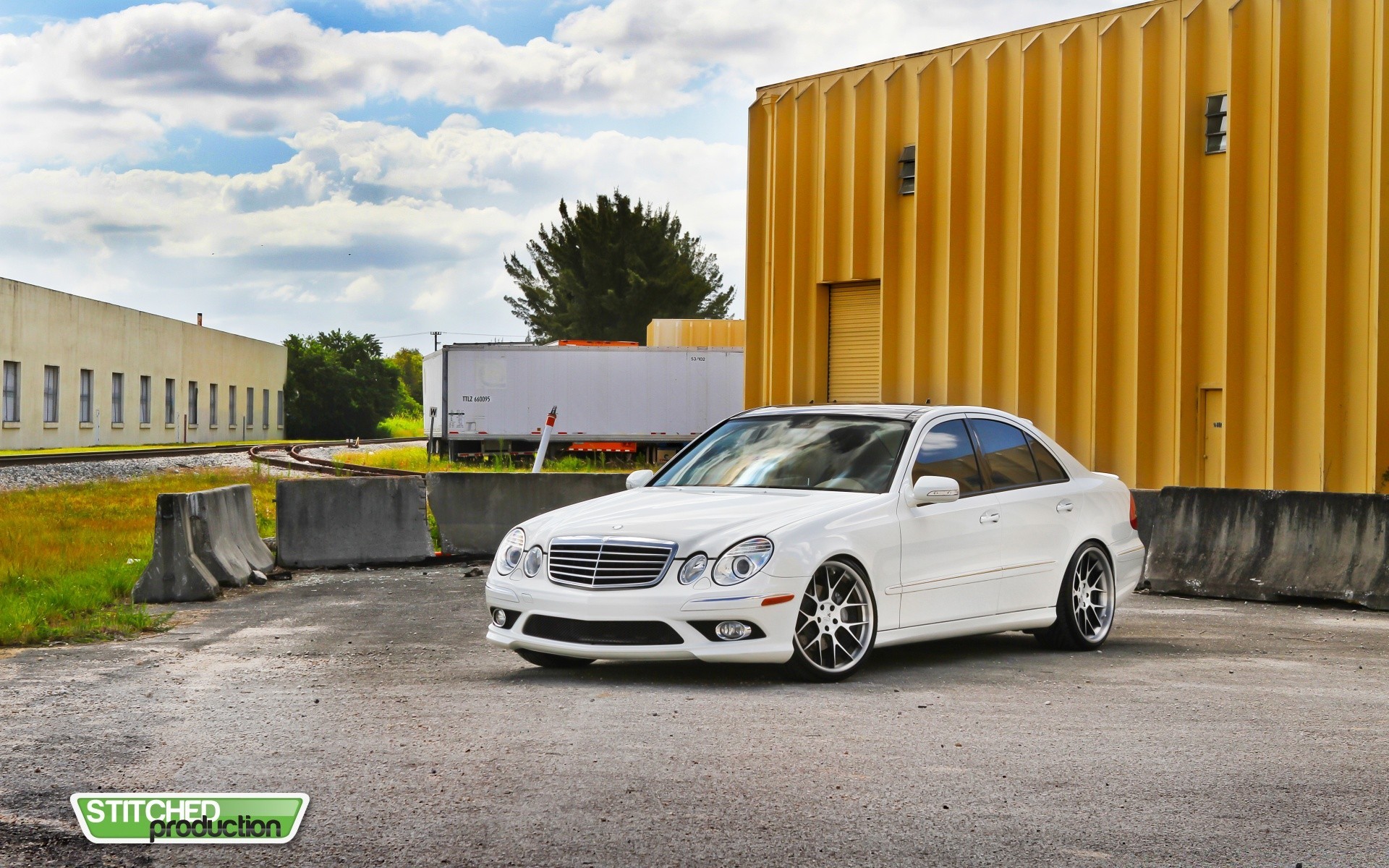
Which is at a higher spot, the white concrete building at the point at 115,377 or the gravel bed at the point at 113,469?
the white concrete building at the point at 115,377

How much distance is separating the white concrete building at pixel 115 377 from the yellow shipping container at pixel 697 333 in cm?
→ 2040

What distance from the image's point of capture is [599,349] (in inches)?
1478

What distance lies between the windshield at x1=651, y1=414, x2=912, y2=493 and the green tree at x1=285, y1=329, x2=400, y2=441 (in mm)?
73508

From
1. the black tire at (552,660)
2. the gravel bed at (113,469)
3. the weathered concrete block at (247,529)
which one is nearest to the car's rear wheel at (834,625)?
the black tire at (552,660)

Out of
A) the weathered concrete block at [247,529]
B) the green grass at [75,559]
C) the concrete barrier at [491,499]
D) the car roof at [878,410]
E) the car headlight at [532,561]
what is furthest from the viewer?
the concrete barrier at [491,499]

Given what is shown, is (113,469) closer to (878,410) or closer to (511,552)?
(511,552)

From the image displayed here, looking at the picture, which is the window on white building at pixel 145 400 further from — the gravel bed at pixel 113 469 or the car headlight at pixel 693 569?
the car headlight at pixel 693 569

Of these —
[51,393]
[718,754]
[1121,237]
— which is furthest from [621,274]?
[718,754]

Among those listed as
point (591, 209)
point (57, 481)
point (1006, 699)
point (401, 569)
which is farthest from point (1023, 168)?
point (591, 209)

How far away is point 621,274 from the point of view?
243ft

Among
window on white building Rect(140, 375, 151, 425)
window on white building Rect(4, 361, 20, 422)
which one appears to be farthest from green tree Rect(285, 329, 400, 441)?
window on white building Rect(4, 361, 20, 422)

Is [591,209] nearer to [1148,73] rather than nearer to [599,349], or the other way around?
[599,349]

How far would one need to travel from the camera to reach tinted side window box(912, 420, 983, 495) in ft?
26.3

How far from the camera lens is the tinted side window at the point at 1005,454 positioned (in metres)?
8.46
